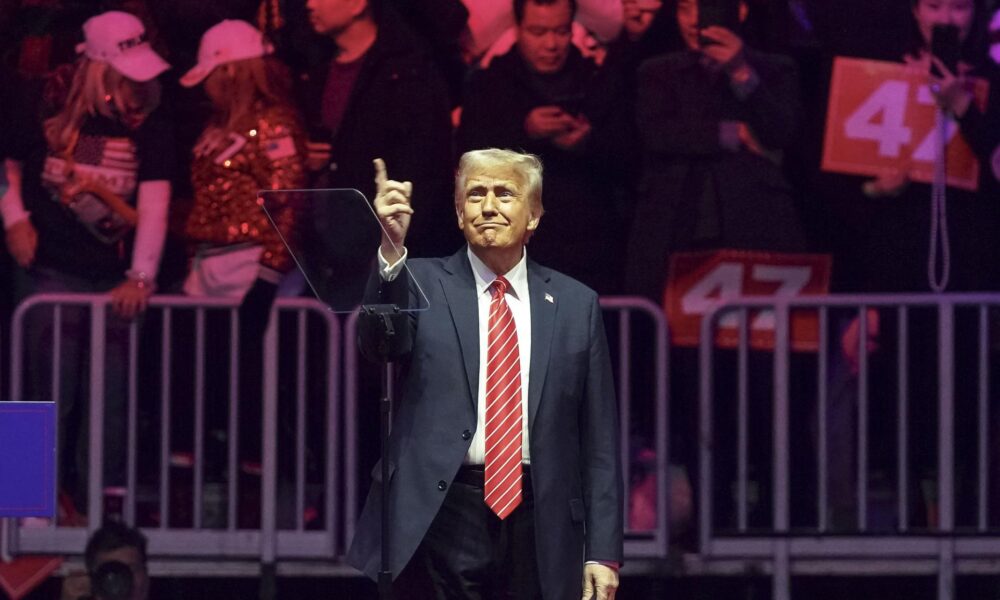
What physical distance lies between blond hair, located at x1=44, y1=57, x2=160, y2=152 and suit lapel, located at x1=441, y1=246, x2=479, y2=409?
2764mm

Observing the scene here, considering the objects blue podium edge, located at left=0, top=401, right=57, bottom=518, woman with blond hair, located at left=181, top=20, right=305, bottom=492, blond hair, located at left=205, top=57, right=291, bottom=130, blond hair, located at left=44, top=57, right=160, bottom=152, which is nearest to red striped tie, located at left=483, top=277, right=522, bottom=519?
blue podium edge, located at left=0, top=401, right=57, bottom=518

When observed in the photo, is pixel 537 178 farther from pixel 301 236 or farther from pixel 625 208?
pixel 625 208

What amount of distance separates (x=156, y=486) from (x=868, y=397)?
269 cm

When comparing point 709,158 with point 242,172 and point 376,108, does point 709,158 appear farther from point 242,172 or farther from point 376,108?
point 242,172

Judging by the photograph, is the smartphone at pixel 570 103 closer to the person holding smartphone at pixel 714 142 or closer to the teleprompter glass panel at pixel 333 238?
the person holding smartphone at pixel 714 142

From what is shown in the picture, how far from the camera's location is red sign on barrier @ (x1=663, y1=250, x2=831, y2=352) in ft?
21.3

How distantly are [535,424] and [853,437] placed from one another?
9.08 feet

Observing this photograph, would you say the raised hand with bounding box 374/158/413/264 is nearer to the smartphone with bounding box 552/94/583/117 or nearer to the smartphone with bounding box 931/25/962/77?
the smartphone with bounding box 552/94/583/117

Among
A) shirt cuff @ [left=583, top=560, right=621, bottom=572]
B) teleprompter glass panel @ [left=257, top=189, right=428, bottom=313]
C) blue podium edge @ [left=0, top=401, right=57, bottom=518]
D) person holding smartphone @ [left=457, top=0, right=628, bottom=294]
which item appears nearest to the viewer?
teleprompter glass panel @ [left=257, top=189, right=428, bottom=313]

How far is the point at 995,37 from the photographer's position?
6508mm

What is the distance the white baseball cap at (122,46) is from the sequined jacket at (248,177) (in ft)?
1.32

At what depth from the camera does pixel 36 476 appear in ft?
14.7

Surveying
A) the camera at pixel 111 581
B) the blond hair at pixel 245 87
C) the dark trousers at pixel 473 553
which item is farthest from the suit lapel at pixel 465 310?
the camera at pixel 111 581

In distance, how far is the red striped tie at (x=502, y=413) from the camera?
4.03 m
